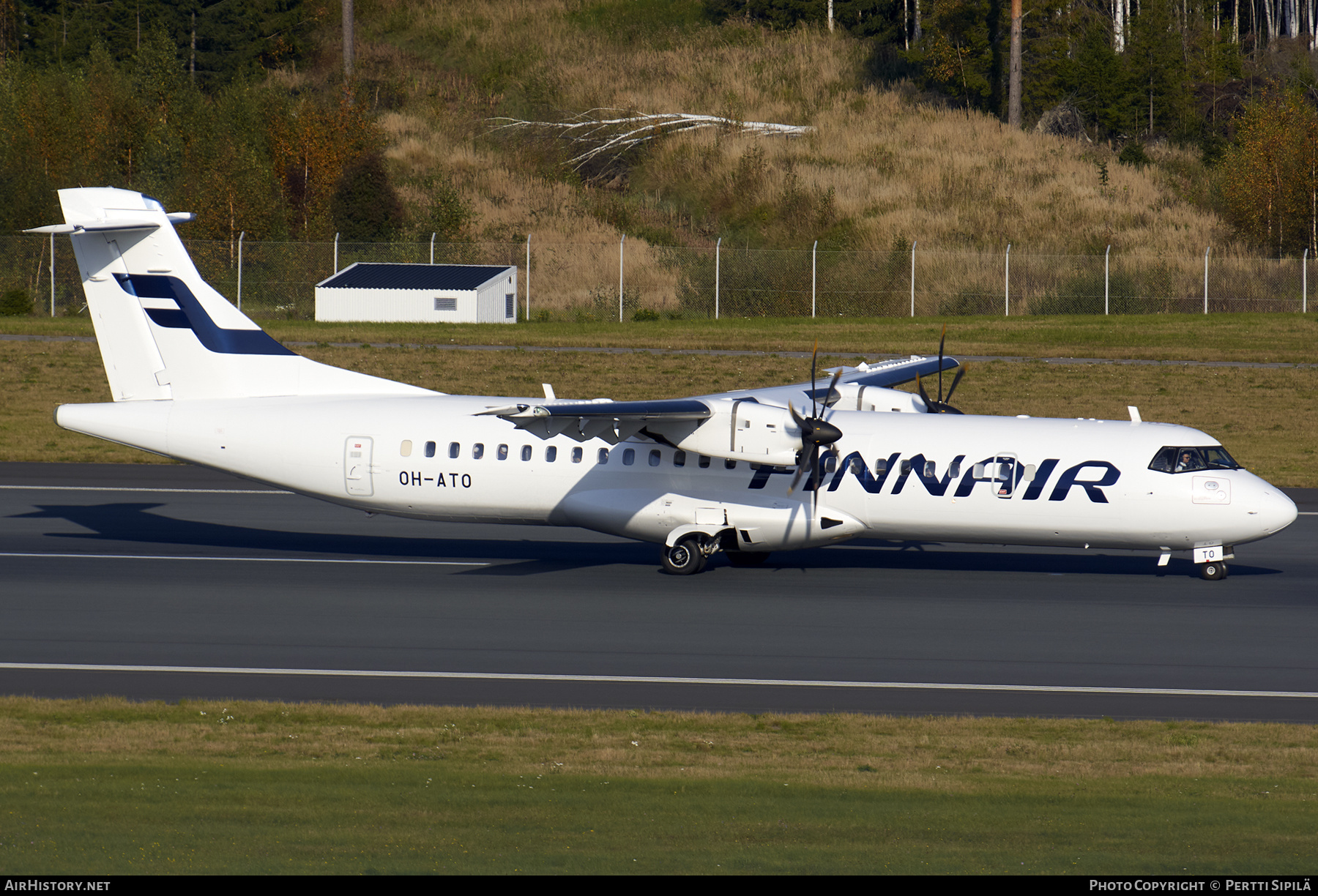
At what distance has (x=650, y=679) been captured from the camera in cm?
1533

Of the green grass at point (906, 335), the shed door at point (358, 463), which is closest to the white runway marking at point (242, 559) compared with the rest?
the shed door at point (358, 463)

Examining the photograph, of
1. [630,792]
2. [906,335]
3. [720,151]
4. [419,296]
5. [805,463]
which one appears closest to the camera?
[630,792]

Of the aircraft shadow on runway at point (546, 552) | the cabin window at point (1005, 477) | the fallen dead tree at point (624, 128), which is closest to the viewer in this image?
the cabin window at point (1005, 477)

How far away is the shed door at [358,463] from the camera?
21812 millimetres

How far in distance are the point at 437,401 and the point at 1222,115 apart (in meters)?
69.3

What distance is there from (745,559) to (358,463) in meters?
6.52

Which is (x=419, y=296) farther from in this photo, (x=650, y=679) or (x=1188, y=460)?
(x=650, y=679)

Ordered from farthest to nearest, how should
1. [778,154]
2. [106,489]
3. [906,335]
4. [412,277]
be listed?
[778,154], [412,277], [906,335], [106,489]

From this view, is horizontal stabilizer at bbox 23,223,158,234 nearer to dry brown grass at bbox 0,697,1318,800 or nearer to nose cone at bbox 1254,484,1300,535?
dry brown grass at bbox 0,697,1318,800

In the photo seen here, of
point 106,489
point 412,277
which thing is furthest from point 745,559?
point 412,277

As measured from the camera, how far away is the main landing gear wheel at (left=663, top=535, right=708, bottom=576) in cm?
2144

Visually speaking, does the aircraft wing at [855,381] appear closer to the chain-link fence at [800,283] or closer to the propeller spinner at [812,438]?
the propeller spinner at [812,438]

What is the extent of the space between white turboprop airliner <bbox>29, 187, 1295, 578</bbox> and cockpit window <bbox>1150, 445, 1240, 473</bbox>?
0.03 metres

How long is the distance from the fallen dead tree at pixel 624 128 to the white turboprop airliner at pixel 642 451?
5595cm
